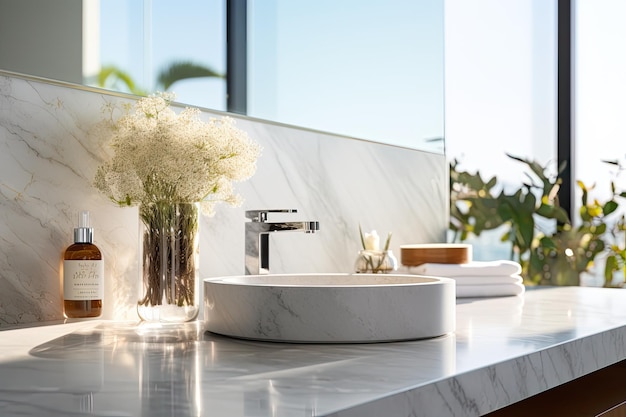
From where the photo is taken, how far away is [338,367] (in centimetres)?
86

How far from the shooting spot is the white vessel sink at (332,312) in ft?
3.35

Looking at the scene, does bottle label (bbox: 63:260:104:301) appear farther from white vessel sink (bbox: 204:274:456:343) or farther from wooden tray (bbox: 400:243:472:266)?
wooden tray (bbox: 400:243:472:266)

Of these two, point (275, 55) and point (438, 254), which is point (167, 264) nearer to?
point (275, 55)

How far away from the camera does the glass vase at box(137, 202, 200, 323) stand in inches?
48.0

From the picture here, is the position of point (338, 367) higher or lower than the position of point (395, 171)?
lower

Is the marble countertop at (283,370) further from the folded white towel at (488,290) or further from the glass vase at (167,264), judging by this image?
the folded white towel at (488,290)

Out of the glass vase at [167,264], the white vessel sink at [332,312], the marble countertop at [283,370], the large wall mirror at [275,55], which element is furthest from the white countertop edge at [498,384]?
the large wall mirror at [275,55]

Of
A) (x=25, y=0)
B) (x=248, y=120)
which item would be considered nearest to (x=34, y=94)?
(x=25, y=0)

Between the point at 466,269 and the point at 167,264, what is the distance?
814 mm

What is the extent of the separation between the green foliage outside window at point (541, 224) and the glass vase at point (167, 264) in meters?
1.83

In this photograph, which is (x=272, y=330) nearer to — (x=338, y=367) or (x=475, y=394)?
(x=338, y=367)

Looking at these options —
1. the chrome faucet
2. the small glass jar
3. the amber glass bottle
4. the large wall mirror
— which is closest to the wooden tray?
the small glass jar

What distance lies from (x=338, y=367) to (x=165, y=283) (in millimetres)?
453

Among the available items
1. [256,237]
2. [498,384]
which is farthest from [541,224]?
[498,384]
